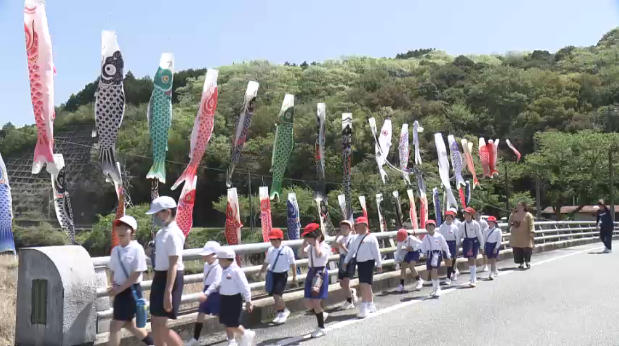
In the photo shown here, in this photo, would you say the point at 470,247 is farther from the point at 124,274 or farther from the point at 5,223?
the point at 5,223

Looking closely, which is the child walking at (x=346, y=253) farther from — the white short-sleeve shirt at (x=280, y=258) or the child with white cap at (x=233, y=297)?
the child with white cap at (x=233, y=297)

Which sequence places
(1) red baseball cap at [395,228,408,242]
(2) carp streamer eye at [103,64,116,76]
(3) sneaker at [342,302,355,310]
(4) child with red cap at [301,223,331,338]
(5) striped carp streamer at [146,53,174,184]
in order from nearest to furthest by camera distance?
(4) child with red cap at [301,223,331,338] → (3) sneaker at [342,302,355,310] → (2) carp streamer eye at [103,64,116,76] → (5) striped carp streamer at [146,53,174,184] → (1) red baseball cap at [395,228,408,242]

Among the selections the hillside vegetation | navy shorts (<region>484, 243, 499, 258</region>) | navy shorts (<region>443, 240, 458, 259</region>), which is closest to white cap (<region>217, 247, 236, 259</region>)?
navy shorts (<region>443, 240, 458, 259</region>)

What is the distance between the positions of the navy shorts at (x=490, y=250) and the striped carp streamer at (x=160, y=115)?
805 centimetres

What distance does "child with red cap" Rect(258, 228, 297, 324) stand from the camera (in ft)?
30.3

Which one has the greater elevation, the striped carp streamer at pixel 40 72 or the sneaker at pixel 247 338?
the striped carp streamer at pixel 40 72

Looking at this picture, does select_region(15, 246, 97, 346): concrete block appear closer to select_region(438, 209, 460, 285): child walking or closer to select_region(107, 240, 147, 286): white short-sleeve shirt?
select_region(107, 240, 147, 286): white short-sleeve shirt

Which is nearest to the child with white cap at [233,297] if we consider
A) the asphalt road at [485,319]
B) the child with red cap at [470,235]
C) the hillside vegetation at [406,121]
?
the asphalt road at [485,319]

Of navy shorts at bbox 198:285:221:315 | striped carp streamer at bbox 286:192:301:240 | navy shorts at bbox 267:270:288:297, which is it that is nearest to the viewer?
navy shorts at bbox 198:285:221:315

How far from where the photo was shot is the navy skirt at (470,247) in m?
14.9

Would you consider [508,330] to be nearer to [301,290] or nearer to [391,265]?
[301,290]

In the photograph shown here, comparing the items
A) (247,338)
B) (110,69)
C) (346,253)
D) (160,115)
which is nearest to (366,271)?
(346,253)

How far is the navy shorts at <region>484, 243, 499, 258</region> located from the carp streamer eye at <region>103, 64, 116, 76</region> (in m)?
9.64

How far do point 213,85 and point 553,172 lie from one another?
145ft
